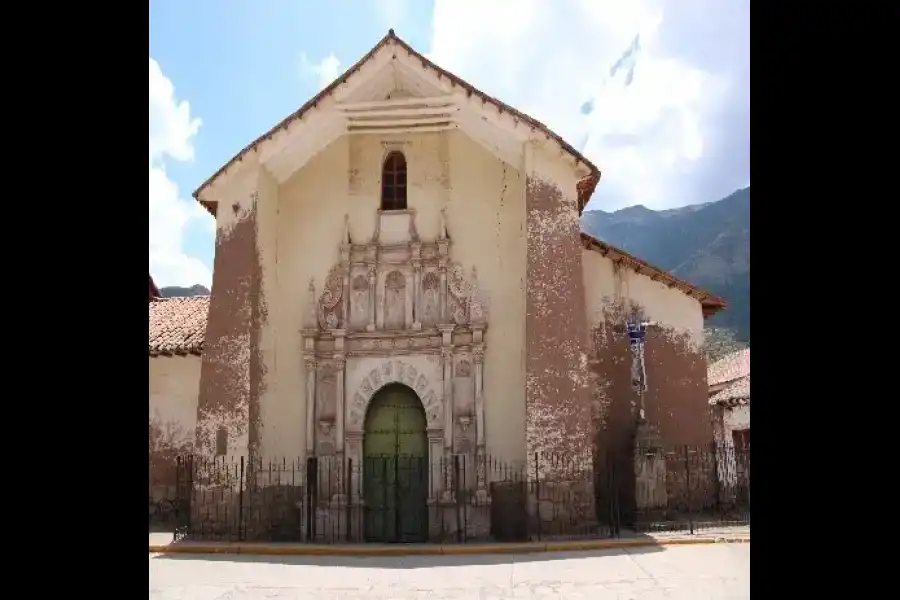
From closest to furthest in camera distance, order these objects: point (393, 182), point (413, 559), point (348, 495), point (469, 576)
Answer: point (469, 576) → point (413, 559) → point (348, 495) → point (393, 182)

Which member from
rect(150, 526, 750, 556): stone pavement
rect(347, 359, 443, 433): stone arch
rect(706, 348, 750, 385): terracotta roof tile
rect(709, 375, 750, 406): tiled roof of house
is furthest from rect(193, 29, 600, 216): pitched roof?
rect(706, 348, 750, 385): terracotta roof tile

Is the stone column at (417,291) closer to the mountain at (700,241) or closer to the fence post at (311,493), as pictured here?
the fence post at (311,493)

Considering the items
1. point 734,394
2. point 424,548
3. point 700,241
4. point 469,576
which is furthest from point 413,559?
point 700,241

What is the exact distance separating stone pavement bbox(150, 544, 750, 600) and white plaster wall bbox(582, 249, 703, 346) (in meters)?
5.32

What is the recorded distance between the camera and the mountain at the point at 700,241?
6191cm

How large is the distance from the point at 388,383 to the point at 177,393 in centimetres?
527

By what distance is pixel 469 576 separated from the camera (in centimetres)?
981

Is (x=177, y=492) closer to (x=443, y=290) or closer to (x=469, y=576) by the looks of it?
(x=443, y=290)

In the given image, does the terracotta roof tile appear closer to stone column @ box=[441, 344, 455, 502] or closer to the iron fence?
the iron fence

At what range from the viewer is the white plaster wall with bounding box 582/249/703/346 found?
52.0ft

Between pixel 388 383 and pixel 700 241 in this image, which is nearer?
pixel 388 383

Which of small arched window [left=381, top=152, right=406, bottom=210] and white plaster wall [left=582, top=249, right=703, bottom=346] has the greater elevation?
small arched window [left=381, top=152, right=406, bottom=210]
